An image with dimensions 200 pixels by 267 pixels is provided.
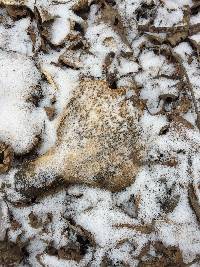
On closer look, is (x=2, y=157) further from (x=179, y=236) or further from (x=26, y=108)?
(x=179, y=236)

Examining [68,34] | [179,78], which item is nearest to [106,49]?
[68,34]

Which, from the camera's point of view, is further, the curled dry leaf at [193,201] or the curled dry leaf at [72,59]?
the curled dry leaf at [72,59]

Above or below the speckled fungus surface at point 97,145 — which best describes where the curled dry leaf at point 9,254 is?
below

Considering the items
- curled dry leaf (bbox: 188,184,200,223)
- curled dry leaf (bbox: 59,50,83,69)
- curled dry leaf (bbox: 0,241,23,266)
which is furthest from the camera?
curled dry leaf (bbox: 59,50,83,69)

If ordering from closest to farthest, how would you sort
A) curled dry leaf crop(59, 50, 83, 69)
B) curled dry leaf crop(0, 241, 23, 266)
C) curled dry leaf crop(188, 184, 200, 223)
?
curled dry leaf crop(0, 241, 23, 266) → curled dry leaf crop(188, 184, 200, 223) → curled dry leaf crop(59, 50, 83, 69)

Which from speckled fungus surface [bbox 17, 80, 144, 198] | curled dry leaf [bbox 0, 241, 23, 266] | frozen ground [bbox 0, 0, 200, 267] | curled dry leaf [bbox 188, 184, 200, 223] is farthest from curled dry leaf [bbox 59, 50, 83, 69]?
curled dry leaf [bbox 0, 241, 23, 266]

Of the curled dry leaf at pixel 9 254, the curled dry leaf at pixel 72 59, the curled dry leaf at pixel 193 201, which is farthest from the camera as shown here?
the curled dry leaf at pixel 72 59

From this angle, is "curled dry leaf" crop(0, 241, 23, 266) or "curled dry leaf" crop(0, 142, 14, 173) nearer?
"curled dry leaf" crop(0, 241, 23, 266)

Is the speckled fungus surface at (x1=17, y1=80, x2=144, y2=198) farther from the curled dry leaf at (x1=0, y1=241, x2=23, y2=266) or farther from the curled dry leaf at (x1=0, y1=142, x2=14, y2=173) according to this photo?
the curled dry leaf at (x1=0, y1=241, x2=23, y2=266)

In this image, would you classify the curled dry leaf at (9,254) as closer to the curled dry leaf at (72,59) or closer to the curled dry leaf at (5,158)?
the curled dry leaf at (5,158)

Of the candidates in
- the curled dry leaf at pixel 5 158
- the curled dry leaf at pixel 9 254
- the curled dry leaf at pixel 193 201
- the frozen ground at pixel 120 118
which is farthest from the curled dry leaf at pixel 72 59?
the curled dry leaf at pixel 9 254

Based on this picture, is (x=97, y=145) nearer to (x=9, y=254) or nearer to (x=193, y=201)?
(x=193, y=201)
